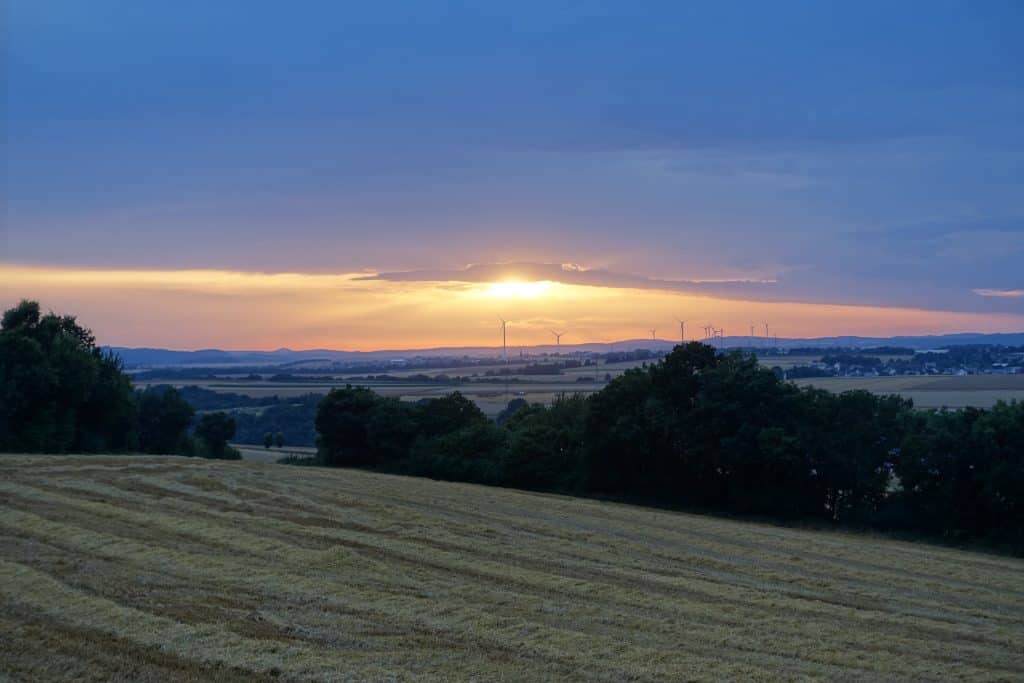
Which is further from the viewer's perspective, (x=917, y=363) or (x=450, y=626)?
(x=917, y=363)

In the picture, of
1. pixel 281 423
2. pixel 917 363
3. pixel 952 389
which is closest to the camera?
pixel 952 389

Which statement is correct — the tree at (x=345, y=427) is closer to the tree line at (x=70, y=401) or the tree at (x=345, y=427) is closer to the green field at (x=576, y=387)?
the tree line at (x=70, y=401)

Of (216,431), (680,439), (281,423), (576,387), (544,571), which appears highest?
(576,387)

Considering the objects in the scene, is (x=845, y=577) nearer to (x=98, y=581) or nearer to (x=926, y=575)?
(x=926, y=575)

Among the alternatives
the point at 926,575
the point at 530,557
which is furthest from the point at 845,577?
the point at 530,557

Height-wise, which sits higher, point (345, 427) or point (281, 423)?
point (345, 427)

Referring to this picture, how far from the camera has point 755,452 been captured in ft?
125

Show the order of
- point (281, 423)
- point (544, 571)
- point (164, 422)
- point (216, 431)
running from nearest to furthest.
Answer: point (544, 571), point (164, 422), point (216, 431), point (281, 423)

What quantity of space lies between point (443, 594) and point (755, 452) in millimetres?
23137

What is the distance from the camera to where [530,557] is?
2255 cm

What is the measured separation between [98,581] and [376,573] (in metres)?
5.33

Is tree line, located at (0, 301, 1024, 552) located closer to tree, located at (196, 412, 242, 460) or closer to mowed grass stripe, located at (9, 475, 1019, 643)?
tree, located at (196, 412, 242, 460)

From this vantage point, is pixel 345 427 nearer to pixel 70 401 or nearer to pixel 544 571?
pixel 70 401

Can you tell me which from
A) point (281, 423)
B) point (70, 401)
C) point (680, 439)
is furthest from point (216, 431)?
point (680, 439)
